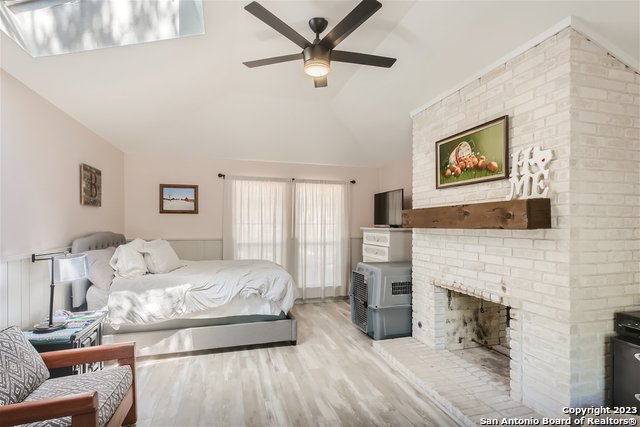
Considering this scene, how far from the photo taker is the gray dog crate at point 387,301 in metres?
3.56

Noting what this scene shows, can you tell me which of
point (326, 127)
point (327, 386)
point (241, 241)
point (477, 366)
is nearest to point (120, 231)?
point (241, 241)

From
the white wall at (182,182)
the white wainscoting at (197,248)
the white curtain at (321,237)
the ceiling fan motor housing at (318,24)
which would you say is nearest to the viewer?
the ceiling fan motor housing at (318,24)

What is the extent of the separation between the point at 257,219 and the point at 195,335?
2316 mm

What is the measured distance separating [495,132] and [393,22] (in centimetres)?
121

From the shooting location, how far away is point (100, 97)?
3.19 m

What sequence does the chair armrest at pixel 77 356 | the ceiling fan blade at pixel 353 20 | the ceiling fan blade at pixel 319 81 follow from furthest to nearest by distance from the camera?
the ceiling fan blade at pixel 319 81, the chair armrest at pixel 77 356, the ceiling fan blade at pixel 353 20

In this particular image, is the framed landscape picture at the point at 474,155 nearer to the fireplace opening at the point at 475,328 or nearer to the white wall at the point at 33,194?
the fireplace opening at the point at 475,328

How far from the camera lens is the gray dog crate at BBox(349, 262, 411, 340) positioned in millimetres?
3561

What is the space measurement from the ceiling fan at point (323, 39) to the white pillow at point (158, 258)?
7.34ft

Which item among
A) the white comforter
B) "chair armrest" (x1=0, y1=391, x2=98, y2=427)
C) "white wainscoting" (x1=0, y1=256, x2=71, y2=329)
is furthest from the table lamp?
"chair armrest" (x1=0, y1=391, x2=98, y2=427)

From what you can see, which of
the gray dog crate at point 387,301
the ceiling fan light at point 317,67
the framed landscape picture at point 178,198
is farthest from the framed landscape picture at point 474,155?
the framed landscape picture at point 178,198

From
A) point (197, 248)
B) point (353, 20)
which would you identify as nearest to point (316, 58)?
point (353, 20)

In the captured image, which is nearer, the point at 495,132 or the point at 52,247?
the point at 495,132

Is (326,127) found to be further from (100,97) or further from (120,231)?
(120,231)
